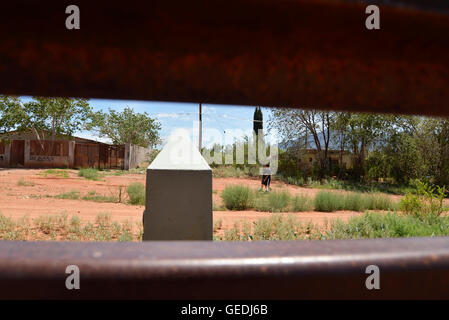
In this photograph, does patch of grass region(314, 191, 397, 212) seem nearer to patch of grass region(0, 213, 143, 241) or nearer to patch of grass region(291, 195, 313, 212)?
patch of grass region(291, 195, 313, 212)

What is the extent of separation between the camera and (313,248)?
56 cm

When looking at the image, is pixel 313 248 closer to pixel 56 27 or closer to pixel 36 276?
pixel 36 276

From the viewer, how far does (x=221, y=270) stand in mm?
509

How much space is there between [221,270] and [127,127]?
114 feet

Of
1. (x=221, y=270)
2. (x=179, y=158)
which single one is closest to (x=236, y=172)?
(x=179, y=158)

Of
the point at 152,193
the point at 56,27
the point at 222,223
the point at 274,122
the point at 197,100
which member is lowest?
the point at 222,223

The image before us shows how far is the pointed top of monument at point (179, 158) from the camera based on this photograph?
3.54m

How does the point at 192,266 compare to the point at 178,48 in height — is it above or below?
below

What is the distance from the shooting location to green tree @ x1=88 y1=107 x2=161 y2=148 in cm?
3136

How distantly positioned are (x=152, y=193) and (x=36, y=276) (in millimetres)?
2983

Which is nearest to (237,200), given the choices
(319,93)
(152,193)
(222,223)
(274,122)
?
(222,223)

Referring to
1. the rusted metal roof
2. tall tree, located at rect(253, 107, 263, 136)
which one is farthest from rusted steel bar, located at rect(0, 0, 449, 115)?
tall tree, located at rect(253, 107, 263, 136)

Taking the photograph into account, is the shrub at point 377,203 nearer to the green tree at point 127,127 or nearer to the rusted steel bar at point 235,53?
the rusted steel bar at point 235,53

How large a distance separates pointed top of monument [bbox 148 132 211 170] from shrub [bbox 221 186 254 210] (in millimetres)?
6133
